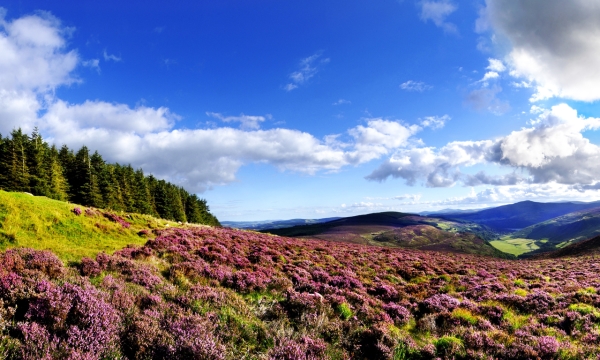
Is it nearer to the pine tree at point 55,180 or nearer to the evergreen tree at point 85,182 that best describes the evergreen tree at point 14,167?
the pine tree at point 55,180

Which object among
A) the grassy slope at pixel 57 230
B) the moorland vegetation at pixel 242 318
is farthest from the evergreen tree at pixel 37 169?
the moorland vegetation at pixel 242 318

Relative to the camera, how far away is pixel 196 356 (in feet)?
19.9

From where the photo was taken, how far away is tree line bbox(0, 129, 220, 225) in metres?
48.1

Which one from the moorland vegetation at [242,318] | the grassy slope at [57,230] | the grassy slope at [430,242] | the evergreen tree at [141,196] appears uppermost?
the evergreen tree at [141,196]

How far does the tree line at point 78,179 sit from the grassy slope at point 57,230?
1405 inches

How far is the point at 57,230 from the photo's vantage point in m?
18.3

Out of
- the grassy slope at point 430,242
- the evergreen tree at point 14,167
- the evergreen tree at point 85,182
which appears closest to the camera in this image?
the evergreen tree at point 14,167

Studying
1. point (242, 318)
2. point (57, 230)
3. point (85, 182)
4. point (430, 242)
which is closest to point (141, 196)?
point (85, 182)

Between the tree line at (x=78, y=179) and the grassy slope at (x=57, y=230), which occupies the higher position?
the tree line at (x=78, y=179)

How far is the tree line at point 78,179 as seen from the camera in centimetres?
4809

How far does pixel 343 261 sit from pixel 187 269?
15.4 metres

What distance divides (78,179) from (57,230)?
53510mm

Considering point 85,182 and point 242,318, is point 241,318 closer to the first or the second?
point 242,318

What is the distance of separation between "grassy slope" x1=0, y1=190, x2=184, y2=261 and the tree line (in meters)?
35.7
